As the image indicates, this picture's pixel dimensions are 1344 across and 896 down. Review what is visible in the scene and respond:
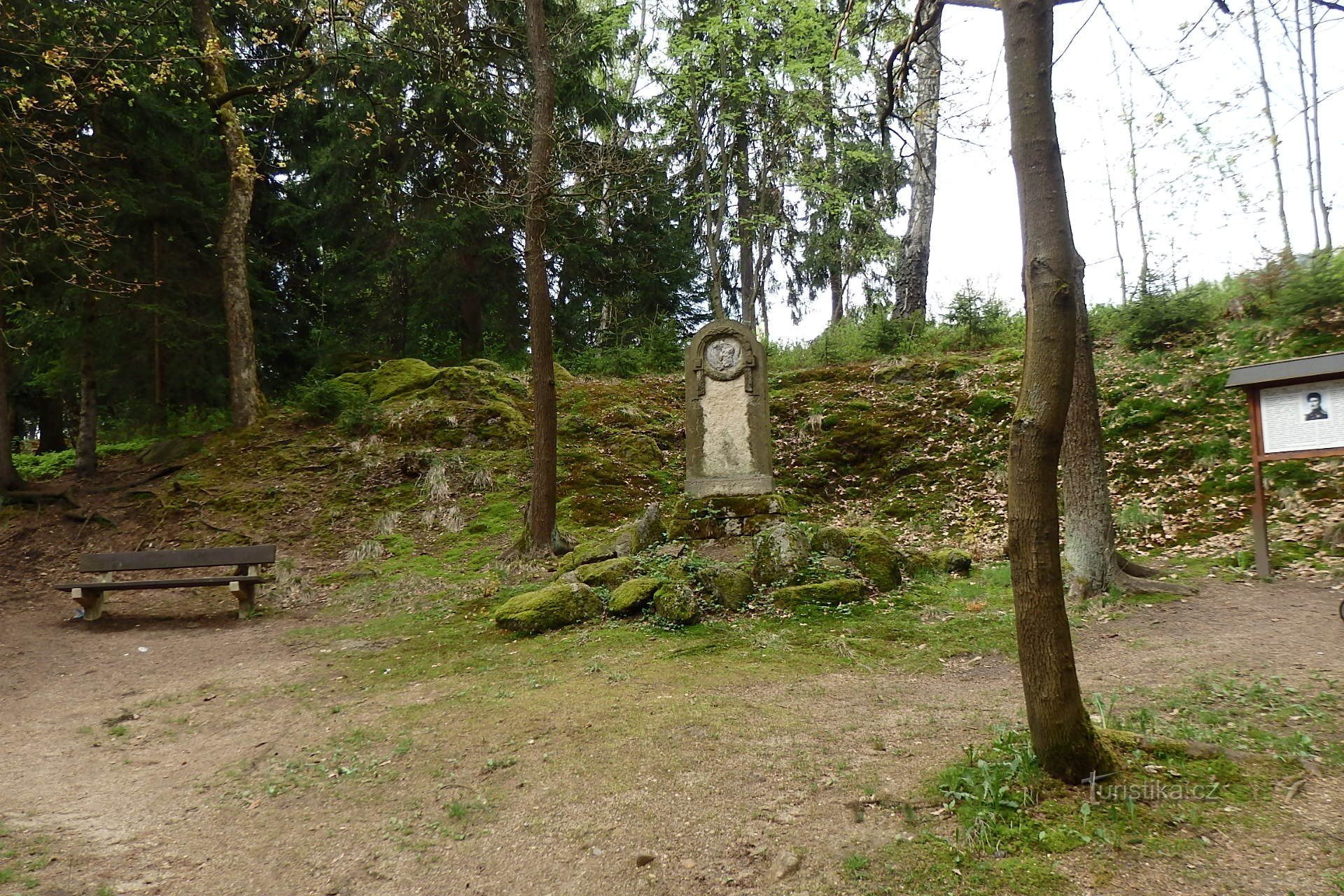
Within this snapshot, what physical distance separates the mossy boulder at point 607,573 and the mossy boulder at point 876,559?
7.90 feet

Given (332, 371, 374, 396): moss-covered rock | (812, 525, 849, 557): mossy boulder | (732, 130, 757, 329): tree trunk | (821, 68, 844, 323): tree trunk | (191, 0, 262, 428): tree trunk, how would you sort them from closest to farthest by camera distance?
(812, 525, 849, 557): mossy boulder < (191, 0, 262, 428): tree trunk < (332, 371, 374, 396): moss-covered rock < (821, 68, 844, 323): tree trunk < (732, 130, 757, 329): tree trunk

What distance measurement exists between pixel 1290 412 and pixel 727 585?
536 centimetres

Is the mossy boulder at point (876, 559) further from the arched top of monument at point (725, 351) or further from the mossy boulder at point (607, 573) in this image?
the arched top of monument at point (725, 351)

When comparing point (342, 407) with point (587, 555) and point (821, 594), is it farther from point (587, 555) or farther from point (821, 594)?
point (821, 594)

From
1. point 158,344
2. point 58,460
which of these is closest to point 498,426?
point 158,344

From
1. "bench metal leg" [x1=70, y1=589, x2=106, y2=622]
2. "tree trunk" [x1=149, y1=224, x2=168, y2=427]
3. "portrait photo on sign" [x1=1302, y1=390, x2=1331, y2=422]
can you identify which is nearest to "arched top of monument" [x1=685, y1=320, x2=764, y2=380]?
A: "portrait photo on sign" [x1=1302, y1=390, x2=1331, y2=422]

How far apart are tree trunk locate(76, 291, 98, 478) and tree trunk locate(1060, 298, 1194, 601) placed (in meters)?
15.7

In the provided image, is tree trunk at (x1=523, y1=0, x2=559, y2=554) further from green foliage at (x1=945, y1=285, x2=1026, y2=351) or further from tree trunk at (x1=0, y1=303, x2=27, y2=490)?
green foliage at (x1=945, y1=285, x2=1026, y2=351)

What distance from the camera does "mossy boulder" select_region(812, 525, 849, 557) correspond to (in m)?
8.30

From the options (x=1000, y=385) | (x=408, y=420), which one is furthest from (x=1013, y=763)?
(x=408, y=420)

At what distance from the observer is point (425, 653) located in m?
7.16

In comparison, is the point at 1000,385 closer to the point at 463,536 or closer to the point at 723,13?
the point at 463,536

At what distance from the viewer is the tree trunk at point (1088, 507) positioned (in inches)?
276

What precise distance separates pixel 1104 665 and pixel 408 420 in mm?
12396
